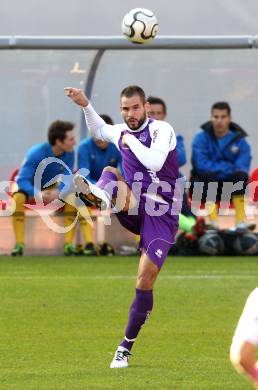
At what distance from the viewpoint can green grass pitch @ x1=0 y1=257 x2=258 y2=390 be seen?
8.04m

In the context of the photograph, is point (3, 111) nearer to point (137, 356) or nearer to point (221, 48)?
point (221, 48)

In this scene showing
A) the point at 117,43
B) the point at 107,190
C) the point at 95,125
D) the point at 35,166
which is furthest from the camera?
the point at 117,43

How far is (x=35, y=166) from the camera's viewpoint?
51.5ft

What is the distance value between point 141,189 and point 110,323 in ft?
6.06

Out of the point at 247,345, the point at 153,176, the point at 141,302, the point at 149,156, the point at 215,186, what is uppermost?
the point at 149,156

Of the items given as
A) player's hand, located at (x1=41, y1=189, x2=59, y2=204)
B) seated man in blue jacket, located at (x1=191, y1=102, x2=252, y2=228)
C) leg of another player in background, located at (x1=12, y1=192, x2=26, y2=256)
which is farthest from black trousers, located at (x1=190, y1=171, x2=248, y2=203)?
leg of another player in background, located at (x1=12, y1=192, x2=26, y2=256)

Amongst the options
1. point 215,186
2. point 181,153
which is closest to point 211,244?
point 215,186

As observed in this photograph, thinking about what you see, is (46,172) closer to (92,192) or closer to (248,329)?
(92,192)

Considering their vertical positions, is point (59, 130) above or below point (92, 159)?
above

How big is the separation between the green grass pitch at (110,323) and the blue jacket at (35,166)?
0.89 m

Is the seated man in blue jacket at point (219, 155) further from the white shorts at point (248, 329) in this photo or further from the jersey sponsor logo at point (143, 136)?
the white shorts at point (248, 329)

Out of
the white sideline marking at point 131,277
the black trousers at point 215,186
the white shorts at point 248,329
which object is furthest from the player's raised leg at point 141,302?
the black trousers at point 215,186
